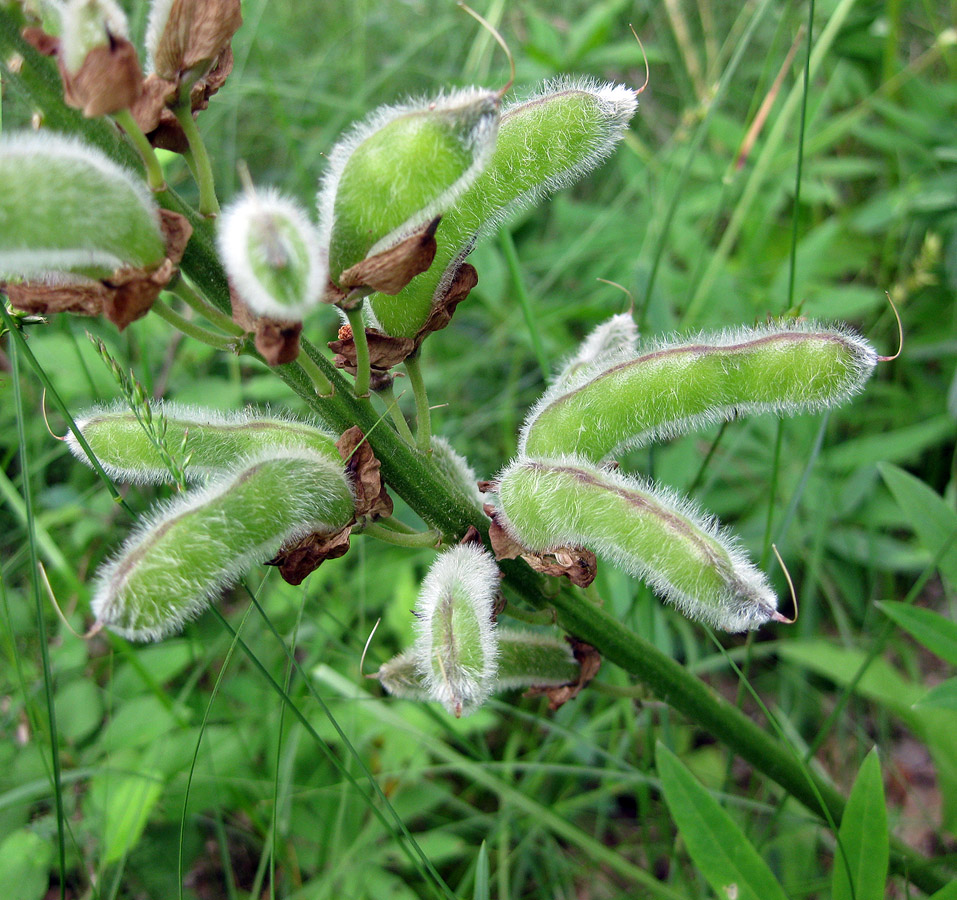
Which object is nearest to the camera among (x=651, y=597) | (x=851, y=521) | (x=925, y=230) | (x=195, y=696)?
(x=651, y=597)

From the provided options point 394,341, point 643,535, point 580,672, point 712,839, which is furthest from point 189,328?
point 712,839

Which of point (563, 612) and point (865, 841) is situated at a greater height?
point (563, 612)

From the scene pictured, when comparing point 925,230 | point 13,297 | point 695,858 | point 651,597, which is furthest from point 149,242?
point 925,230

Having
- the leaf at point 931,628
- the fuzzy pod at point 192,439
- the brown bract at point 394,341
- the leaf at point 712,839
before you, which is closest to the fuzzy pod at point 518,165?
the brown bract at point 394,341

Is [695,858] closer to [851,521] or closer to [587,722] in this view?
[587,722]

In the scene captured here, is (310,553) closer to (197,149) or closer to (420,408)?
(420,408)

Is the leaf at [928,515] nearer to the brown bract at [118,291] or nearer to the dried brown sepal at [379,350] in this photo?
the dried brown sepal at [379,350]
